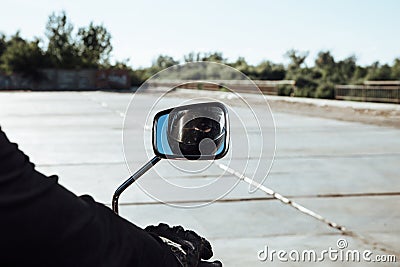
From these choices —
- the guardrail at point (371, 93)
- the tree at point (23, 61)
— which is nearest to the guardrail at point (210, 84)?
the guardrail at point (371, 93)

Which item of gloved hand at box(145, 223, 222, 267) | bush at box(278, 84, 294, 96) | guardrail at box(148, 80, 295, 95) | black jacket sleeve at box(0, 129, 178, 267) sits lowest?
bush at box(278, 84, 294, 96)

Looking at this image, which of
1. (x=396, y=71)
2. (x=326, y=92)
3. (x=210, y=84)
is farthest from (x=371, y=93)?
(x=210, y=84)

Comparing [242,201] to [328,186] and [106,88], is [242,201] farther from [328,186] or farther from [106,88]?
[106,88]

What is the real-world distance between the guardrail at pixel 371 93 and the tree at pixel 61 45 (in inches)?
2020

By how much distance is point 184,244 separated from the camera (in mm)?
1690

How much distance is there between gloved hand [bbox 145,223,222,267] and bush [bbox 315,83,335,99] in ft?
126

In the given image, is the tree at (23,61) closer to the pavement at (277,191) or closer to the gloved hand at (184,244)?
the pavement at (277,191)

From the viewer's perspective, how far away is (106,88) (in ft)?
258

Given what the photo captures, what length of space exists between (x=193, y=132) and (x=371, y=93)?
3310 cm

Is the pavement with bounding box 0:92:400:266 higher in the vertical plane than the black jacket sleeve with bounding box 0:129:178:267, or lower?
lower

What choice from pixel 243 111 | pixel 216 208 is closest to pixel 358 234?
pixel 216 208

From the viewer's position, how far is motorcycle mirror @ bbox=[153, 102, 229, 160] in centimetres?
175

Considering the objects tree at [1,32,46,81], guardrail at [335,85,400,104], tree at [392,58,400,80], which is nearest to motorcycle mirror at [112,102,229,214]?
guardrail at [335,85,400,104]

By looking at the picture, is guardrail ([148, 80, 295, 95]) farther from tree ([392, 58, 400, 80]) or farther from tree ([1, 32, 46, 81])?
tree ([1, 32, 46, 81])
